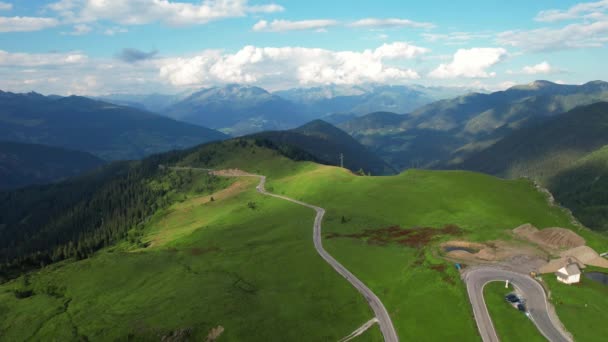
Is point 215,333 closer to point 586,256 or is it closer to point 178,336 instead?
point 178,336

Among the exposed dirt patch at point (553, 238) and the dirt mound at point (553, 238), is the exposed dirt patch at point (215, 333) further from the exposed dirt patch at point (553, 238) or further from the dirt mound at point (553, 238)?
the dirt mound at point (553, 238)

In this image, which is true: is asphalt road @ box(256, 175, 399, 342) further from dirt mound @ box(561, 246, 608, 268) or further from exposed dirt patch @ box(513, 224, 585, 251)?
exposed dirt patch @ box(513, 224, 585, 251)

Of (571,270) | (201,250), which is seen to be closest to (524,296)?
(571,270)

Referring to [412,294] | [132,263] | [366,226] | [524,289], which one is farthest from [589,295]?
[132,263]

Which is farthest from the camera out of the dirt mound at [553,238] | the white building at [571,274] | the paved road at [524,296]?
the dirt mound at [553,238]

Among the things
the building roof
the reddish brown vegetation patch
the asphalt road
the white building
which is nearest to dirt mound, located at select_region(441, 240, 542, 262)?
the white building

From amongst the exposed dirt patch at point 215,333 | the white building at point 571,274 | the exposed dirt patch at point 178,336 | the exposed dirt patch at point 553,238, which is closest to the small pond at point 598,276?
the exposed dirt patch at point 553,238
